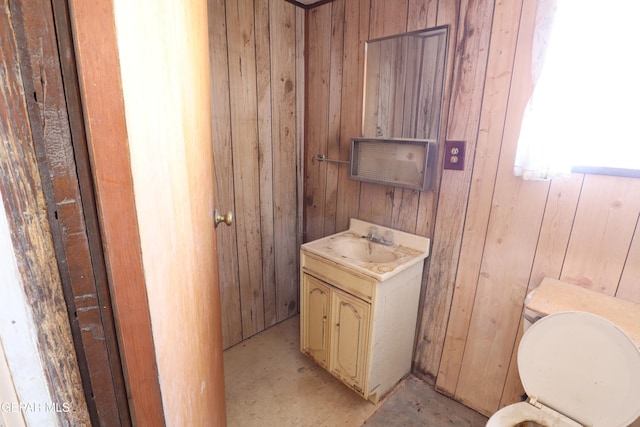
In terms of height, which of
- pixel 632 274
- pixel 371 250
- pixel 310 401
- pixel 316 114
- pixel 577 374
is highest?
pixel 316 114

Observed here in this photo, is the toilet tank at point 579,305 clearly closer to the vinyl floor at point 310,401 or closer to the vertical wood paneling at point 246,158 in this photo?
the vinyl floor at point 310,401

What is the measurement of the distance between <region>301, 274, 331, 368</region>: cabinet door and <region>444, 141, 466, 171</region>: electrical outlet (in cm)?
94

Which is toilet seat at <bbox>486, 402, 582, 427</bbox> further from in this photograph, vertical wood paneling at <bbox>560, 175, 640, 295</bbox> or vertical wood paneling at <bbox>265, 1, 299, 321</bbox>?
vertical wood paneling at <bbox>265, 1, 299, 321</bbox>

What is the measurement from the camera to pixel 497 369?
1.57 meters

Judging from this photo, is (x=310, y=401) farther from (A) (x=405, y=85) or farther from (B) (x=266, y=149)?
(A) (x=405, y=85)

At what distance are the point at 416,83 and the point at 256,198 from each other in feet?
3.99

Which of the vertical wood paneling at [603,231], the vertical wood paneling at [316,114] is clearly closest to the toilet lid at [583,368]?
the vertical wood paneling at [603,231]

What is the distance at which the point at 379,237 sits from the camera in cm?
194

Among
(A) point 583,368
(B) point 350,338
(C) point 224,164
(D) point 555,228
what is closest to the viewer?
(A) point 583,368

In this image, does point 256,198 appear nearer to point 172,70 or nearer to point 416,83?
point 416,83

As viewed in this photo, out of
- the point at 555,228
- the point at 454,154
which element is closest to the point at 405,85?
the point at 454,154

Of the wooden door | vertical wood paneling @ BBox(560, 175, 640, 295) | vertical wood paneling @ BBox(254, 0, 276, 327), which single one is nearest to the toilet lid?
vertical wood paneling @ BBox(560, 175, 640, 295)

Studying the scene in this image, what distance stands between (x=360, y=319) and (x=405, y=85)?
1.31 metres

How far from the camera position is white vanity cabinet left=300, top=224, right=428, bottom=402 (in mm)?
1568
